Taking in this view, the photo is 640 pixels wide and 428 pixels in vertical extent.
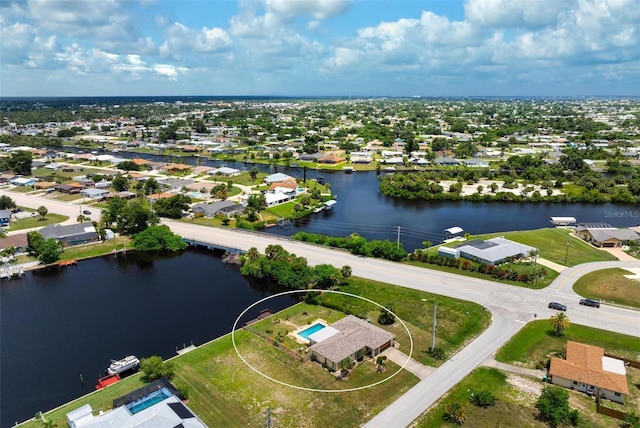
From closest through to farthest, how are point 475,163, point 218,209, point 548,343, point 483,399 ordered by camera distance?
point 483,399 < point 548,343 < point 218,209 < point 475,163

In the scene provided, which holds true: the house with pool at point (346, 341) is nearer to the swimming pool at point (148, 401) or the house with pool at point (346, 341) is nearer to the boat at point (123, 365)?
the swimming pool at point (148, 401)

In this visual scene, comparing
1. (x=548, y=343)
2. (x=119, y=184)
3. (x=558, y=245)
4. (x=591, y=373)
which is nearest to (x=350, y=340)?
(x=548, y=343)

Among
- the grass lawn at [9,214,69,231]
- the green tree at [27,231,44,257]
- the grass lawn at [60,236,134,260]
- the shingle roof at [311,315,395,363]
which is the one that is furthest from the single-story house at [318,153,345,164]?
the shingle roof at [311,315,395,363]

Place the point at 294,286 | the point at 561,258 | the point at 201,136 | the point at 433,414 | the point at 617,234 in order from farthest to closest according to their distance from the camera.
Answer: the point at 201,136 < the point at 617,234 < the point at 561,258 < the point at 294,286 < the point at 433,414

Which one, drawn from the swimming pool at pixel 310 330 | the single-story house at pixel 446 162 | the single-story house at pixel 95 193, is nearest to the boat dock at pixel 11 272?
the single-story house at pixel 95 193

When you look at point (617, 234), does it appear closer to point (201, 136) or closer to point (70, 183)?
point (70, 183)

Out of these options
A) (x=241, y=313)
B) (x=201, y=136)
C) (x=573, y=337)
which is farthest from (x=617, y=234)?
(x=201, y=136)

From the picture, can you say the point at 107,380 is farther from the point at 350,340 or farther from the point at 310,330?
the point at 350,340
